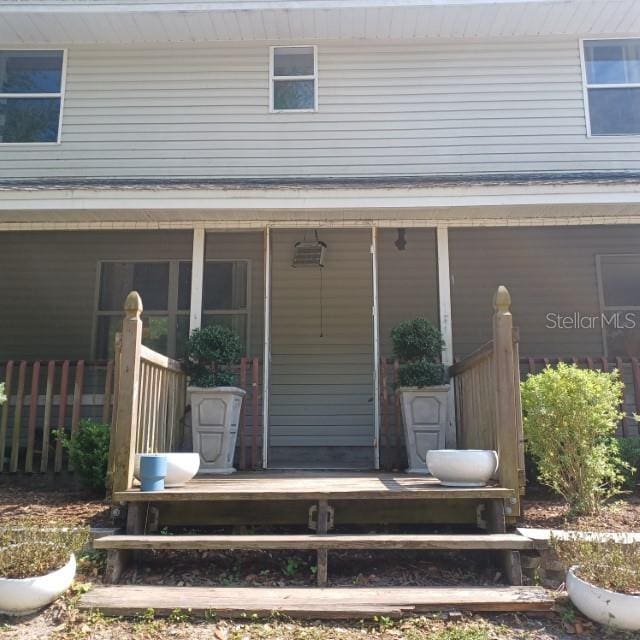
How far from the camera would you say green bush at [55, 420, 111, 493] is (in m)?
5.04

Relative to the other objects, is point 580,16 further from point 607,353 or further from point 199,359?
point 199,359

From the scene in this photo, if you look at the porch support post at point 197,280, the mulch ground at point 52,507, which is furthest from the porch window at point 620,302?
the mulch ground at point 52,507

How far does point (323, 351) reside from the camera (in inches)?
307

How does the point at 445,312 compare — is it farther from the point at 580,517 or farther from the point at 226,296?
the point at 226,296

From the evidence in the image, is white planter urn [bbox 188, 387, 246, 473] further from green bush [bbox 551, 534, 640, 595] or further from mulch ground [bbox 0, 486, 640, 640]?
green bush [bbox 551, 534, 640, 595]

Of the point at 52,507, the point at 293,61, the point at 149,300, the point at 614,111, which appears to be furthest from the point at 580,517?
the point at 293,61

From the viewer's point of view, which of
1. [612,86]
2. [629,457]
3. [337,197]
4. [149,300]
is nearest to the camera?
[629,457]

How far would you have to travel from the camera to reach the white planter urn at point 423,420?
220 inches

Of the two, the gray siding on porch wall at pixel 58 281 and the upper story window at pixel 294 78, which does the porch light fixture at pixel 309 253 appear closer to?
the gray siding on porch wall at pixel 58 281

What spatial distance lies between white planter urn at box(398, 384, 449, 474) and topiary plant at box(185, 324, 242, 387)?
1666mm

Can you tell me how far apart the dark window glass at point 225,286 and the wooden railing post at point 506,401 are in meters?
4.43

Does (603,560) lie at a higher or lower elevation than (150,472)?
lower

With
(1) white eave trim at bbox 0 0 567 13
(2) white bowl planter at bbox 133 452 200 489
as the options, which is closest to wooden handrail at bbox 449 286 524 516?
(2) white bowl planter at bbox 133 452 200 489

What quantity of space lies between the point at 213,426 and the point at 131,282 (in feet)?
11.0
